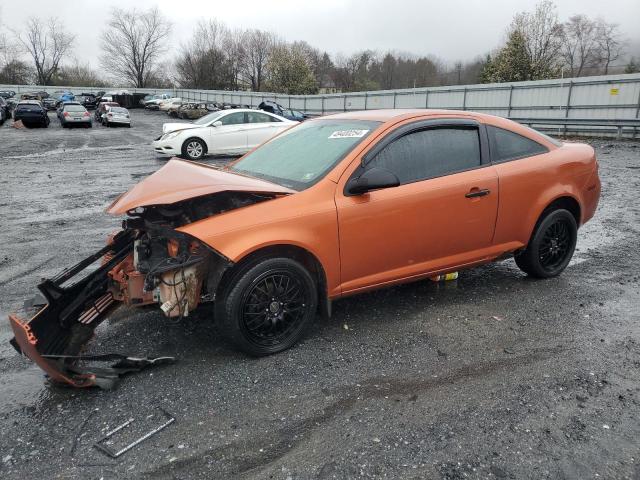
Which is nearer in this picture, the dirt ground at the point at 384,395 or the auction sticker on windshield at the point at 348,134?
the dirt ground at the point at 384,395

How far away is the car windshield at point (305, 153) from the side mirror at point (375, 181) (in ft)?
0.98

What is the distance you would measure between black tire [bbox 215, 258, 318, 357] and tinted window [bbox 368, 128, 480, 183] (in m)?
1.08

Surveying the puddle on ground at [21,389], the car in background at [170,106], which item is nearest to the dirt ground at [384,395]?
the puddle on ground at [21,389]

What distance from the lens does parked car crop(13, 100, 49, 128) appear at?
3002 centimetres

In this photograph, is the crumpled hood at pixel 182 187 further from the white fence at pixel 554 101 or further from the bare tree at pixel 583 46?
the bare tree at pixel 583 46

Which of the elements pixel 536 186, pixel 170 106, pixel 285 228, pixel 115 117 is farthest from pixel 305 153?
pixel 170 106

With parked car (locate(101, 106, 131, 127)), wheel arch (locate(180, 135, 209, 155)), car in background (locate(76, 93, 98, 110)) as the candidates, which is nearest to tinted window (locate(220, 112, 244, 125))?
wheel arch (locate(180, 135, 209, 155))

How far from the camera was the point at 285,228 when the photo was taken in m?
3.44

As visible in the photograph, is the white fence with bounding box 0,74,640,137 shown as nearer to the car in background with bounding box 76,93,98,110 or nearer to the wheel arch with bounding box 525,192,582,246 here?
Result: the wheel arch with bounding box 525,192,582,246

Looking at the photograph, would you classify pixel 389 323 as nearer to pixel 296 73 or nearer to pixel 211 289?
pixel 211 289

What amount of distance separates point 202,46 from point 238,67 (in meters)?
8.69

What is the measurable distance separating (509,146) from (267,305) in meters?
2.71

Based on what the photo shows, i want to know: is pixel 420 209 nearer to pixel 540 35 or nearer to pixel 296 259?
pixel 296 259

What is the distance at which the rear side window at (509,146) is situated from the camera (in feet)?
14.7
